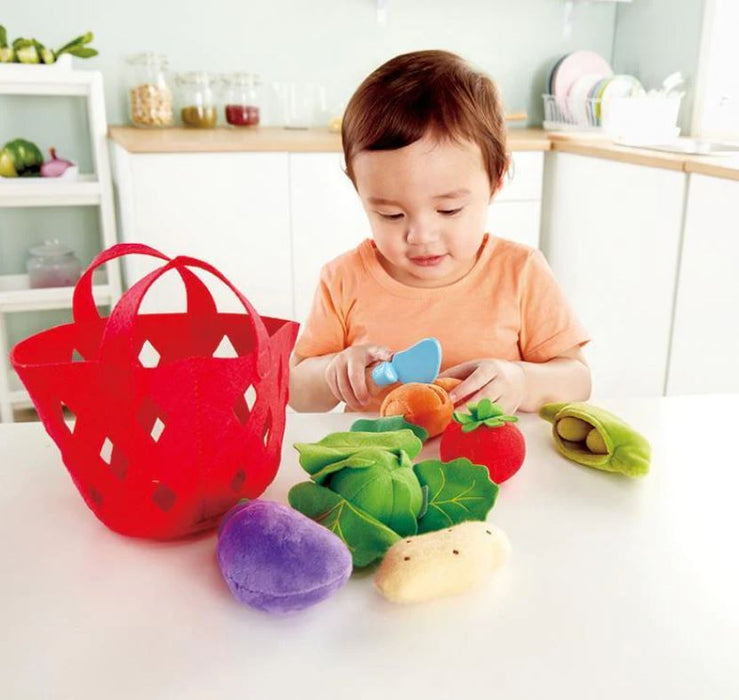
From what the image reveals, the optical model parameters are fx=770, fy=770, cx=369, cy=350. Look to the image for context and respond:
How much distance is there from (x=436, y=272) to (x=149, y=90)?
174 cm

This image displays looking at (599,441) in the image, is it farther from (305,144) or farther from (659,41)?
(659,41)

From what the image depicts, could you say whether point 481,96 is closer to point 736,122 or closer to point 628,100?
point 628,100

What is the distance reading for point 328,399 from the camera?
0.97 metres

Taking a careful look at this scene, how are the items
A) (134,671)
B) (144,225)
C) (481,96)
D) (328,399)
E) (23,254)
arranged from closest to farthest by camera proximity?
(134,671)
(481,96)
(328,399)
(144,225)
(23,254)

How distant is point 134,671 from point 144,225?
6.03ft

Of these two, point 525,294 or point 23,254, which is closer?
point 525,294

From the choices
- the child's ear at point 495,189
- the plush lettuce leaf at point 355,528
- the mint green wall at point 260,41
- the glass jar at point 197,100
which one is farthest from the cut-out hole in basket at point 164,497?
the mint green wall at point 260,41

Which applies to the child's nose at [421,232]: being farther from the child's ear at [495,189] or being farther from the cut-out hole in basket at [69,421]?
the cut-out hole in basket at [69,421]

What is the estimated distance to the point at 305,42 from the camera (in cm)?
258

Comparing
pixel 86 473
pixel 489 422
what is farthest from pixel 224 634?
pixel 489 422

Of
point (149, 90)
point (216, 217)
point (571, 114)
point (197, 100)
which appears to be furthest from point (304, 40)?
point (571, 114)

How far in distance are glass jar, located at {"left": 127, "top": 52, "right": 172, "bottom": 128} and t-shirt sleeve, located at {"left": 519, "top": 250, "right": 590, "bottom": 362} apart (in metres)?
1.72

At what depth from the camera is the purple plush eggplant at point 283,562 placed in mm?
402

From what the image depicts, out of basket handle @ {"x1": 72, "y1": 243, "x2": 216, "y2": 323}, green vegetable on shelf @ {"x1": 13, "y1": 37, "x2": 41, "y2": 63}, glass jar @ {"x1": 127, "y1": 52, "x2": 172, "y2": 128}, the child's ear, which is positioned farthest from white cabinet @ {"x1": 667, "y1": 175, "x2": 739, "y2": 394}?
green vegetable on shelf @ {"x1": 13, "y1": 37, "x2": 41, "y2": 63}
